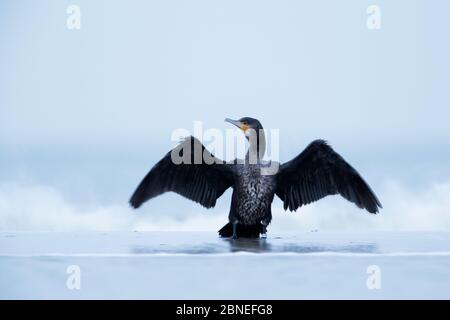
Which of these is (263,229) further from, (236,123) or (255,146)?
(236,123)

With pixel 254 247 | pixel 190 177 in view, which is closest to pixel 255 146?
pixel 190 177

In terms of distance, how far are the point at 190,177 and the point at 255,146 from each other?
779 millimetres

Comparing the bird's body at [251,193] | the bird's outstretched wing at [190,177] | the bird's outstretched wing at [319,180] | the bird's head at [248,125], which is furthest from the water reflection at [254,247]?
the bird's head at [248,125]

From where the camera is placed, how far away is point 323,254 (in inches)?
233

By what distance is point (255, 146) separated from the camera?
6.95 meters

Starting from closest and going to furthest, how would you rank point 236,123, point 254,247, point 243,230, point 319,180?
point 254,247 → point 236,123 → point 243,230 → point 319,180

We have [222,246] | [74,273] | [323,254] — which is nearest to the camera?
[74,273]

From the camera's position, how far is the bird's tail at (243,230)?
7090 mm

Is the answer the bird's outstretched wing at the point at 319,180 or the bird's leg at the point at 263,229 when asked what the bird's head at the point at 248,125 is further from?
the bird's leg at the point at 263,229

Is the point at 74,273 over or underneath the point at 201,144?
underneath

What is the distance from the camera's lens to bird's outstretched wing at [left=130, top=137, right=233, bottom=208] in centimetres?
693
